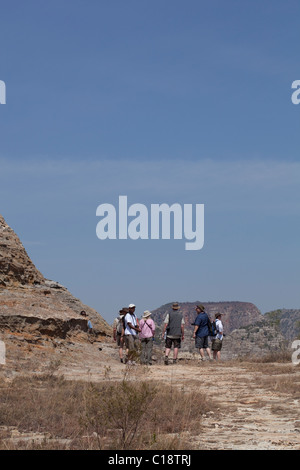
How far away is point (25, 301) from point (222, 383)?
807 centimetres

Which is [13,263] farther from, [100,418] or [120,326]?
[100,418]

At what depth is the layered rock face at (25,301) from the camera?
1803cm

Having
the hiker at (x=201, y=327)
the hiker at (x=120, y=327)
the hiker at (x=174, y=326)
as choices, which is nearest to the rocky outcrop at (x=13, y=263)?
the hiker at (x=120, y=327)

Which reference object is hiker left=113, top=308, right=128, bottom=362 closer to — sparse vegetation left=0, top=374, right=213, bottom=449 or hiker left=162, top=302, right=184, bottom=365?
hiker left=162, top=302, right=184, bottom=365

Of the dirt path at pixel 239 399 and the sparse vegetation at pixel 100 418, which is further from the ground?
the sparse vegetation at pixel 100 418

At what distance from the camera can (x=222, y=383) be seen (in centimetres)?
1336

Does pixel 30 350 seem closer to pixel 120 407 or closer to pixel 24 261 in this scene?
pixel 24 261

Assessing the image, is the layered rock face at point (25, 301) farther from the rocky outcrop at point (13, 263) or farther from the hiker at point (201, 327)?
the hiker at point (201, 327)

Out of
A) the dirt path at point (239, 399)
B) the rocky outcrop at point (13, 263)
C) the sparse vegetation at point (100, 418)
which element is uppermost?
the rocky outcrop at point (13, 263)

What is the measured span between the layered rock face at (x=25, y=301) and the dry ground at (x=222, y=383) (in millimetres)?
640

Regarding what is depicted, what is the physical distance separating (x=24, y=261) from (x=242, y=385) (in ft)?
35.9

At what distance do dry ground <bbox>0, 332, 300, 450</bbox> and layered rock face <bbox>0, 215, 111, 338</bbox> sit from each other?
0.64 m

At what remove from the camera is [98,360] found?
19000 millimetres
